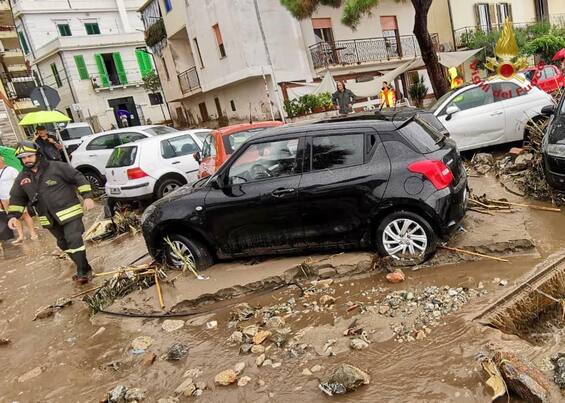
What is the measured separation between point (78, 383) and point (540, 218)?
526cm

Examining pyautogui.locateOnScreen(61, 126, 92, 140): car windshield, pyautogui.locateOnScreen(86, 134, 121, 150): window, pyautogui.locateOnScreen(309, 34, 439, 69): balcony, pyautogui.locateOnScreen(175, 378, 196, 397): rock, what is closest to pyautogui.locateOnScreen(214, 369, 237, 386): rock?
pyautogui.locateOnScreen(175, 378, 196, 397): rock

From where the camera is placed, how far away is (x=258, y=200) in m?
4.75

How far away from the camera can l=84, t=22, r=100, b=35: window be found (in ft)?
112

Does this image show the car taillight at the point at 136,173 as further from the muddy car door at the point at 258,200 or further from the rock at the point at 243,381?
the rock at the point at 243,381

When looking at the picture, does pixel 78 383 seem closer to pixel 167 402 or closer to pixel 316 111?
pixel 167 402

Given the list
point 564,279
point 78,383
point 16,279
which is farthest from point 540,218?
point 16,279

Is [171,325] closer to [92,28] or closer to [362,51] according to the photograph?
[362,51]

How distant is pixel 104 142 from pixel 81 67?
22.2 meters

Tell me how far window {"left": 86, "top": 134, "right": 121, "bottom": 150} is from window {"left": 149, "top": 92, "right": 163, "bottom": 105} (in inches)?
877

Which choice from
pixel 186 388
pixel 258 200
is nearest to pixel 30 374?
pixel 186 388

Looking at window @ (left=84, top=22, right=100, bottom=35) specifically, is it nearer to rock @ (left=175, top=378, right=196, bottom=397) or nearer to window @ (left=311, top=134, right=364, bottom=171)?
window @ (left=311, top=134, right=364, bottom=171)

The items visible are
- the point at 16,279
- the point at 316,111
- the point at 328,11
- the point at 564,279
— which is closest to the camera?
the point at 564,279

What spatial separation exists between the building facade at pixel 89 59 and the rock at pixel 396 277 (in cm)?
3008

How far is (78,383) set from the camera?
12.4 ft
